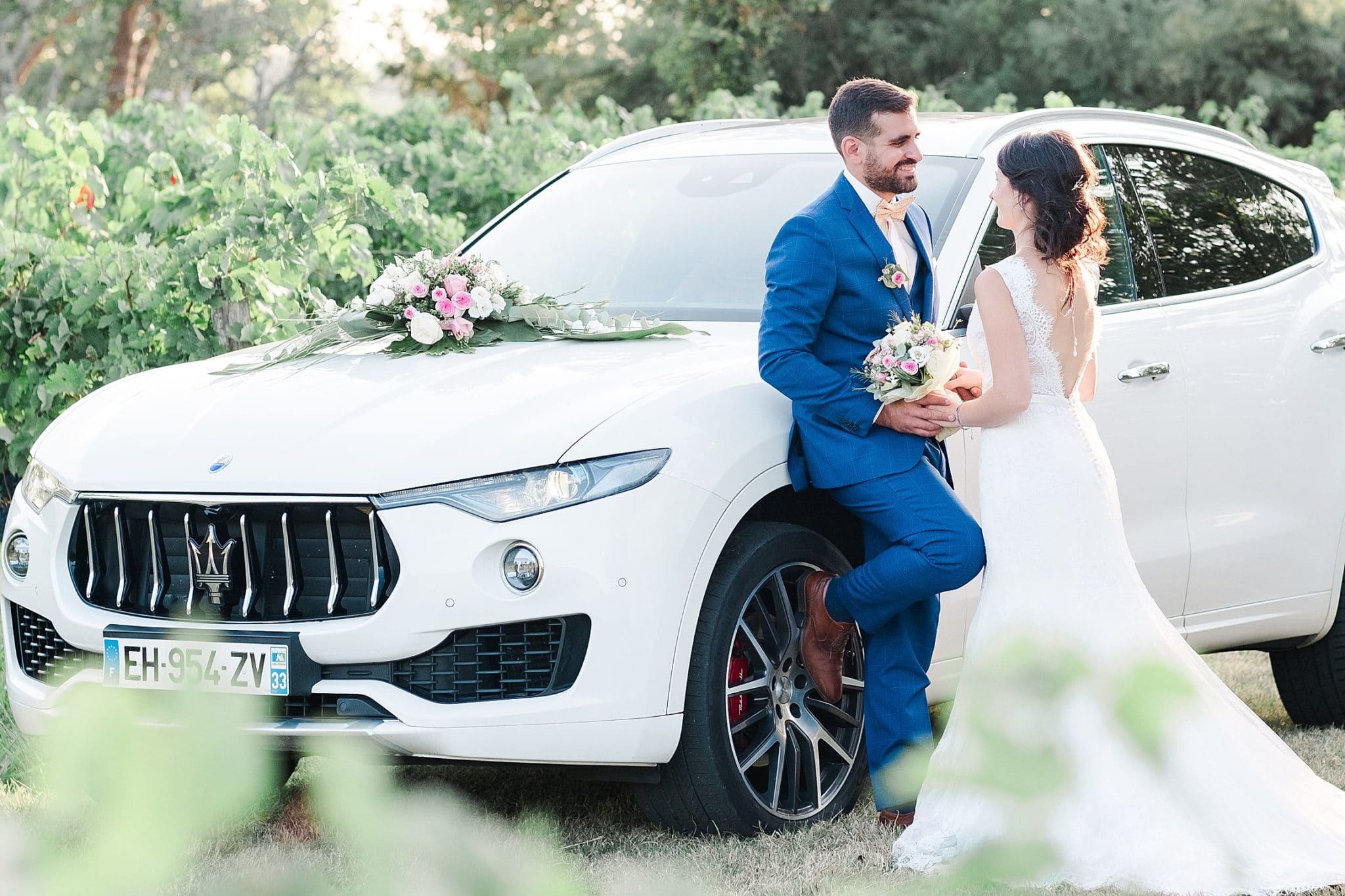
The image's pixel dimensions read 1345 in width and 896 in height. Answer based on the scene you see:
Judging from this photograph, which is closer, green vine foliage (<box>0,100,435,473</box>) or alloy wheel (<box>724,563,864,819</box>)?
alloy wheel (<box>724,563,864,819</box>)

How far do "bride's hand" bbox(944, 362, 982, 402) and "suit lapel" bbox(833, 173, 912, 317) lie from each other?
7.8 inches

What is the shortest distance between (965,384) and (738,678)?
90 cm

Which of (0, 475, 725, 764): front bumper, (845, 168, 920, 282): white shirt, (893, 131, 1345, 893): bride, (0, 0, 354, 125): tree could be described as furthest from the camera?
(0, 0, 354, 125): tree

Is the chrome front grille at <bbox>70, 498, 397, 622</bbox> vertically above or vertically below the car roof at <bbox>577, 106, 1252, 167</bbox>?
below

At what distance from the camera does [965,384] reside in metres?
4.05

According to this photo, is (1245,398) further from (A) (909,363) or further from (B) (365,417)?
(B) (365,417)

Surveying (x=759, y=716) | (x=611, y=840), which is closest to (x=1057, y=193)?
(x=759, y=716)

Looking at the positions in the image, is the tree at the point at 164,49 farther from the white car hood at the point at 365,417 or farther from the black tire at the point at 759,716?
the black tire at the point at 759,716

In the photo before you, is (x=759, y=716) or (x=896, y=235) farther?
(x=896, y=235)

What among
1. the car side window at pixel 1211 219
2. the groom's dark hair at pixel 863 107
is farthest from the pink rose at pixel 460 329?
the car side window at pixel 1211 219

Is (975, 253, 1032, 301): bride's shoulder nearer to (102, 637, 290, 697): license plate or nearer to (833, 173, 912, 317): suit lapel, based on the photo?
(833, 173, 912, 317): suit lapel

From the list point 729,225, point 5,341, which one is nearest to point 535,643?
point 729,225

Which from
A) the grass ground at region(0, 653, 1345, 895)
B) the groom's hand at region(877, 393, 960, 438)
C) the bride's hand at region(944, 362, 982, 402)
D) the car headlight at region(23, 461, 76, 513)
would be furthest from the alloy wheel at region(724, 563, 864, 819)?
the car headlight at region(23, 461, 76, 513)

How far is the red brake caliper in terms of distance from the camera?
3822mm
